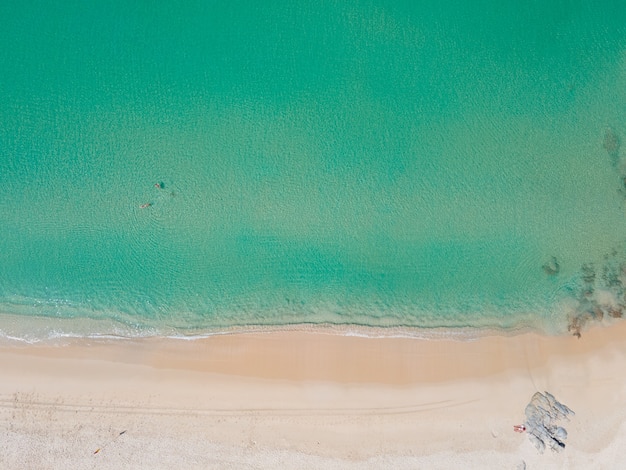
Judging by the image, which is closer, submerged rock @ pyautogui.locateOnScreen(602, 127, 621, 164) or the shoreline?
the shoreline

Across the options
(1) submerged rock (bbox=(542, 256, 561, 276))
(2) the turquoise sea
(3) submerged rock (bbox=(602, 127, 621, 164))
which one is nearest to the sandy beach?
(2) the turquoise sea

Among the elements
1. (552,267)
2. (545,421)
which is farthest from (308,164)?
(545,421)

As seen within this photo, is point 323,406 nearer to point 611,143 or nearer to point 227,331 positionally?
point 227,331

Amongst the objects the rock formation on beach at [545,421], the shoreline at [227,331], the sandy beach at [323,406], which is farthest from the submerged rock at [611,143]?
the rock formation on beach at [545,421]

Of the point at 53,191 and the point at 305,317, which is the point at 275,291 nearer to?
the point at 305,317

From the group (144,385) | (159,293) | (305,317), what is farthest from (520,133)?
(144,385)

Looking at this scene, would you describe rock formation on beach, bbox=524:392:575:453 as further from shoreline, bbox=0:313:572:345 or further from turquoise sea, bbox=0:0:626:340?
turquoise sea, bbox=0:0:626:340

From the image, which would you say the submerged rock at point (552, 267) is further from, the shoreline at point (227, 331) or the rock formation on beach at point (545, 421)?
the rock formation on beach at point (545, 421)
